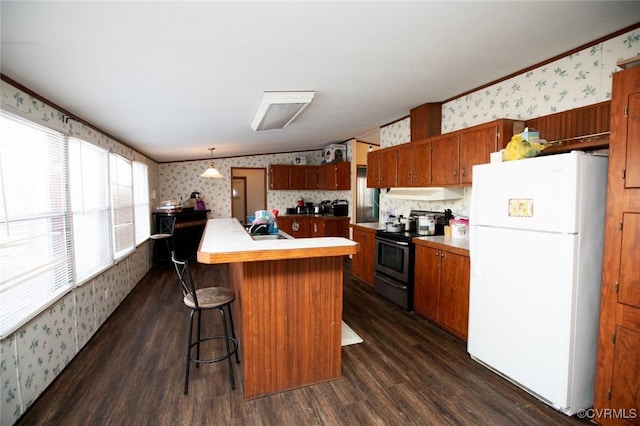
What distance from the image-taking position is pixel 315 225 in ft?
21.6

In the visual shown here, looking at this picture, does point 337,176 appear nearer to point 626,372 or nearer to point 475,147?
point 475,147

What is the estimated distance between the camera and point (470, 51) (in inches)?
86.1

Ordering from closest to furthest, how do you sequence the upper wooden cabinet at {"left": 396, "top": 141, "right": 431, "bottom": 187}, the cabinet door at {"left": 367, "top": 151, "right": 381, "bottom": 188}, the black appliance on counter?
1. the black appliance on counter
2. the upper wooden cabinet at {"left": 396, "top": 141, "right": 431, "bottom": 187}
3. the cabinet door at {"left": 367, "top": 151, "right": 381, "bottom": 188}

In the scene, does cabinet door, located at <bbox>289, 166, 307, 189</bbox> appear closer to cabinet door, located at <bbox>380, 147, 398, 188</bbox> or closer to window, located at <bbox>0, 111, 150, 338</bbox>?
cabinet door, located at <bbox>380, 147, 398, 188</bbox>

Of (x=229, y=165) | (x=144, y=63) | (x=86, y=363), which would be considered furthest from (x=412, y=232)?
(x=229, y=165)

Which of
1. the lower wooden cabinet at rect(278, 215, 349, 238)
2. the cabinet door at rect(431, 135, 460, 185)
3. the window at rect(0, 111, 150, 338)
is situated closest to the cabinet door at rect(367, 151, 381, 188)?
the cabinet door at rect(431, 135, 460, 185)

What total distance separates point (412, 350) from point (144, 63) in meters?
3.01

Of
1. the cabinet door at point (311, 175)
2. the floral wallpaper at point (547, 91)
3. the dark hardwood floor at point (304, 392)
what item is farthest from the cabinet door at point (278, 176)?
the dark hardwood floor at point (304, 392)

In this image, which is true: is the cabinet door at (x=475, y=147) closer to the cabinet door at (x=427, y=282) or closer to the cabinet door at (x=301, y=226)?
the cabinet door at (x=427, y=282)

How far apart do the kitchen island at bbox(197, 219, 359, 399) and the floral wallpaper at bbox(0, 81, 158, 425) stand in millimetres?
1233

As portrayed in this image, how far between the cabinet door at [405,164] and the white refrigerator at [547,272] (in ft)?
5.04

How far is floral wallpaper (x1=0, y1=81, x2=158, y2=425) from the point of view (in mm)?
1766

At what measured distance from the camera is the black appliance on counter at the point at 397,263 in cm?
347

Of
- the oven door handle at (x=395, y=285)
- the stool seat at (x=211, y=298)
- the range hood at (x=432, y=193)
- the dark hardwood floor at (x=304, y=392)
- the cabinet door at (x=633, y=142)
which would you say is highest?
the cabinet door at (x=633, y=142)
